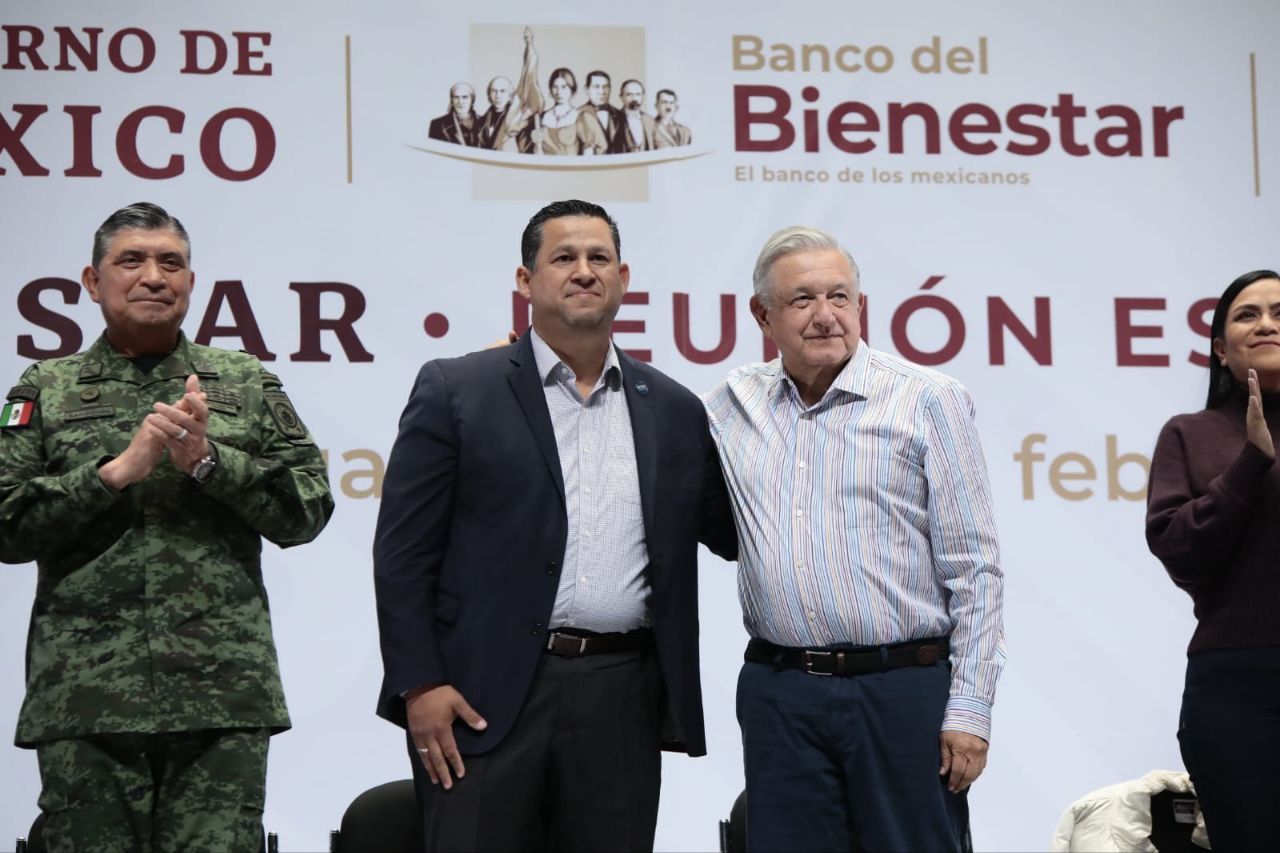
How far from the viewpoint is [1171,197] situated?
5.11 meters

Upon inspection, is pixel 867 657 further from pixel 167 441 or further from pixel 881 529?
pixel 167 441

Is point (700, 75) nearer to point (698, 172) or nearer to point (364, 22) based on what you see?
point (698, 172)

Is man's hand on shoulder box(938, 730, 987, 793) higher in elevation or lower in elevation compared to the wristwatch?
Result: lower

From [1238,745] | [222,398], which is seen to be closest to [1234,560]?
[1238,745]

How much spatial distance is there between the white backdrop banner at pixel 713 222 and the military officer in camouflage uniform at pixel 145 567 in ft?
5.34

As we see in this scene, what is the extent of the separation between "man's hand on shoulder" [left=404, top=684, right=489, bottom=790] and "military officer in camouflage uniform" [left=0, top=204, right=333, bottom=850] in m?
0.43

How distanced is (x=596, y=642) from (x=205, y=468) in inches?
30.7

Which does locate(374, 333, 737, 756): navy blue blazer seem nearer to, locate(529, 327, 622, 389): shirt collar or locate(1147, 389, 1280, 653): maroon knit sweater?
locate(529, 327, 622, 389): shirt collar

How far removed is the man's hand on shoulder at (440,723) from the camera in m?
2.63

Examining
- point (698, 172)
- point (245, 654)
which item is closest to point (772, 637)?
point (245, 654)

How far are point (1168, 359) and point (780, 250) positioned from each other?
8.37 feet

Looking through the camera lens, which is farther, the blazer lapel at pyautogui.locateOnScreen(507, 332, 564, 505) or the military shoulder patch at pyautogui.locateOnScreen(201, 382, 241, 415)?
the military shoulder patch at pyautogui.locateOnScreen(201, 382, 241, 415)

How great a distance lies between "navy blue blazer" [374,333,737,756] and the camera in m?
2.65

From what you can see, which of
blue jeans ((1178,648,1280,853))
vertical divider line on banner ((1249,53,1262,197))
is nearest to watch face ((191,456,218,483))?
blue jeans ((1178,648,1280,853))
